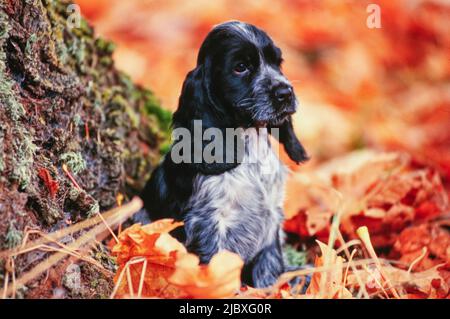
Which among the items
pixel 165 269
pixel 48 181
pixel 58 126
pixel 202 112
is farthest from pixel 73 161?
pixel 165 269

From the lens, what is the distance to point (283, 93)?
3564 mm

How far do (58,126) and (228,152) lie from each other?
0.92m

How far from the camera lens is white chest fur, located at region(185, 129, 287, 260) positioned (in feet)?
12.0

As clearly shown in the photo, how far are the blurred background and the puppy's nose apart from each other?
385 centimetres

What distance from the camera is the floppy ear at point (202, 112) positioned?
3604 millimetres

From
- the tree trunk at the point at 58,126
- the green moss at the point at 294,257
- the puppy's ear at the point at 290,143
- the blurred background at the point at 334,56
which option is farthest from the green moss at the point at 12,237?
the blurred background at the point at 334,56

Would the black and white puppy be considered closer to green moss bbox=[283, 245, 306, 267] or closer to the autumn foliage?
green moss bbox=[283, 245, 306, 267]

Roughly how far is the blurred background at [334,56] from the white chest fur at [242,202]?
3.64 metres

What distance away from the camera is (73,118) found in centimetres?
367

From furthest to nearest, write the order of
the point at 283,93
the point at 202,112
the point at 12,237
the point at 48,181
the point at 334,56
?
the point at 334,56, the point at 202,112, the point at 283,93, the point at 48,181, the point at 12,237

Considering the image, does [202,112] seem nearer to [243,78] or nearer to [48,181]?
[243,78]

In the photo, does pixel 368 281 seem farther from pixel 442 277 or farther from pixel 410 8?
pixel 410 8

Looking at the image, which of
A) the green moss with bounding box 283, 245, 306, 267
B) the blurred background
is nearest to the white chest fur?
the green moss with bounding box 283, 245, 306, 267

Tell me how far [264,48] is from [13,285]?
1850mm
